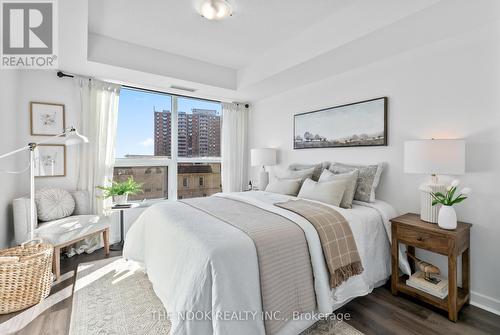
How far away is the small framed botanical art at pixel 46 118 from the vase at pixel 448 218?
4260 millimetres

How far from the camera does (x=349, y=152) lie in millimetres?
3041

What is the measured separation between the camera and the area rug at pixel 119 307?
5.65ft

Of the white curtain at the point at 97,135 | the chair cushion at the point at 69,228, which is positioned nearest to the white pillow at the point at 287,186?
the chair cushion at the point at 69,228

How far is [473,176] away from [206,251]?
Result: 7.56 feet

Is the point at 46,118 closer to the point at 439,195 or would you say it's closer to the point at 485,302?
the point at 439,195

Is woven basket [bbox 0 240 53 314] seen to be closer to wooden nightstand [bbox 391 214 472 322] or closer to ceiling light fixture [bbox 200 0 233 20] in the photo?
ceiling light fixture [bbox 200 0 233 20]

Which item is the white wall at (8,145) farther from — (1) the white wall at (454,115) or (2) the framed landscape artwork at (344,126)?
(1) the white wall at (454,115)

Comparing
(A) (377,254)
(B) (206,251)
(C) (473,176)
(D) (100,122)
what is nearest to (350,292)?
(A) (377,254)

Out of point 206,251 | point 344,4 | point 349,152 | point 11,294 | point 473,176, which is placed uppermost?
point 344,4

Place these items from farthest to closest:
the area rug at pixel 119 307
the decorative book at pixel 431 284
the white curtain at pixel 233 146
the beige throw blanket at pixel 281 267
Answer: the white curtain at pixel 233 146 < the decorative book at pixel 431 284 < the area rug at pixel 119 307 < the beige throw blanket at pixel 281 267

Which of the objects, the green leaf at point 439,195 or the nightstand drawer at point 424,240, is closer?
the nightstand drawer at point 424,240

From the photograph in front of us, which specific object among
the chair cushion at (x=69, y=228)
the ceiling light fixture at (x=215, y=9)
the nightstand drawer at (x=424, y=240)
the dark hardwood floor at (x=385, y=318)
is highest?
the ceiling light fixture at (x=215, y=9)

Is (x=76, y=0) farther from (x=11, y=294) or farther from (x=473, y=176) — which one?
(x=473, y=176)

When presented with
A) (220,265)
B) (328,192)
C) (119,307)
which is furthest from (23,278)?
(328,192)
